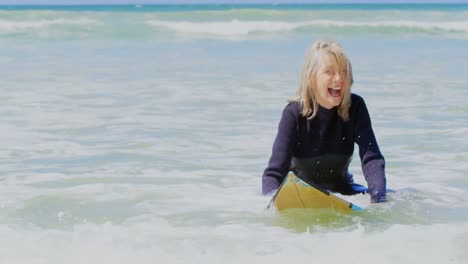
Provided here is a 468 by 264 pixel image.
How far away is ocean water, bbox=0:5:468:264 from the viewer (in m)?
3.45

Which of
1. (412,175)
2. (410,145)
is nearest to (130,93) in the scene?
(410,145)

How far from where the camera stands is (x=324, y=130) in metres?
4.07

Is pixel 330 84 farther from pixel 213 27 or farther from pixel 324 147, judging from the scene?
pixel 213 27

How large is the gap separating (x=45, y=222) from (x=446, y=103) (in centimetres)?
492

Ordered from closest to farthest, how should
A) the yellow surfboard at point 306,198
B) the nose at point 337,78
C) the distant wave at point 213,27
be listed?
the yellow surfboard at point 306,198 → the nose at point 337,78 → the distant wave at point 213,27

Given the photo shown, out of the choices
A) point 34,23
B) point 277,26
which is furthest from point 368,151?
point 34,23

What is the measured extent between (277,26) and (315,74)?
2208cm

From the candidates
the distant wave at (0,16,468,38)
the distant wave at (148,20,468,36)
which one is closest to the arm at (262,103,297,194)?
the distant wave at (0,16,468,38)

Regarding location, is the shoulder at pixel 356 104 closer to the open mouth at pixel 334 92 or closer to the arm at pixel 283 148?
the open mouth at pixel 334 92

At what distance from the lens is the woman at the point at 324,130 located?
3939mm

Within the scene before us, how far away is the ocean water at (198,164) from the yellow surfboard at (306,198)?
0.05 metres


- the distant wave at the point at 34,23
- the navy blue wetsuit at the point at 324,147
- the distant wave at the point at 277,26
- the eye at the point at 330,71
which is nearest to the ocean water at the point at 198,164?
the navy blue wetsuit at the point at 324,147

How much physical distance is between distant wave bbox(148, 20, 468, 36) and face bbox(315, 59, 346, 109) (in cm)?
2026

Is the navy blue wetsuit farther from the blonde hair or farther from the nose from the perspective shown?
the nose
